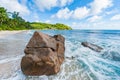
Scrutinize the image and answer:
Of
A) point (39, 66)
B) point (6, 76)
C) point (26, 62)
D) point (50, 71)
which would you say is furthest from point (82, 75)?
point (6, 76)

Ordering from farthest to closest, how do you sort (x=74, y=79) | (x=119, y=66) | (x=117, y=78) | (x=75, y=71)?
(x=119, y=66), (x=75, y=71), (x=117, y=78), (x=74, y=79)

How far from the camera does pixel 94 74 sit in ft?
24.2

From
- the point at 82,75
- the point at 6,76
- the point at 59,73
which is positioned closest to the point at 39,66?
the point at 59,73

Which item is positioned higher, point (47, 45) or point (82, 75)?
point (47, 45)

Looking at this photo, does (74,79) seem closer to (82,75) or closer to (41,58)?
(82,75)

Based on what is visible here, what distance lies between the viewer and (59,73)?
23.8 feet

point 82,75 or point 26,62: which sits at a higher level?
point 26,62

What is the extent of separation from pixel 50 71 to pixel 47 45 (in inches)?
54.5

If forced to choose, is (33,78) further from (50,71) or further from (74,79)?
(74,79)

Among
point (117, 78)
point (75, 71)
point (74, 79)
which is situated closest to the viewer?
point (74, 79)

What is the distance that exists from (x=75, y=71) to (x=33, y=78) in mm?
2334

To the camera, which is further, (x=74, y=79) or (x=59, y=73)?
(x=59, y=73)

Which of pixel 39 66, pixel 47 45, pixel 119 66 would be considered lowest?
pixel 119 66

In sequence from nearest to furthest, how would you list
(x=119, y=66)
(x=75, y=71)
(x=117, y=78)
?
(x=117, y=78) < (x=75, y=71) < (x=119, y=66)
